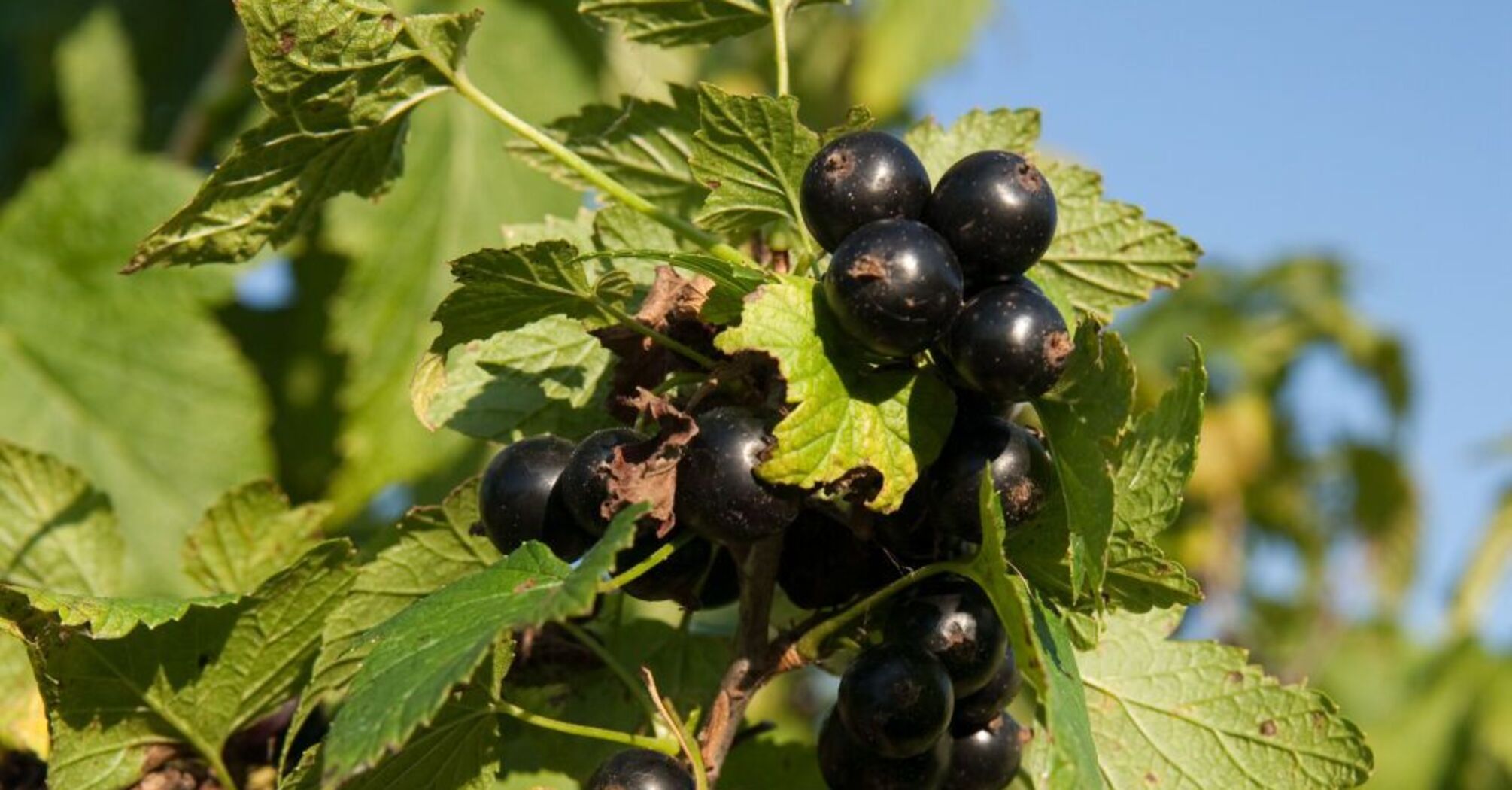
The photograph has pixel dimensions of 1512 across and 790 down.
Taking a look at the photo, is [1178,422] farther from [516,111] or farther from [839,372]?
[516,111]

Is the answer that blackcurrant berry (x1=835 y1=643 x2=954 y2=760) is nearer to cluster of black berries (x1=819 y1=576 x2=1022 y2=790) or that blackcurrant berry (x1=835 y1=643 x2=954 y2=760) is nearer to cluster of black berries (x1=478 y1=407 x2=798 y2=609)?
cluster of black berries (x1=819 y1=576 x2=1022 y2=790)

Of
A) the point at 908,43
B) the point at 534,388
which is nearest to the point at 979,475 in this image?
the point at 534,388

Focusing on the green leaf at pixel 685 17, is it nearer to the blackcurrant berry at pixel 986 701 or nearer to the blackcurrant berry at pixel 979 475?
the blackcurrant berry at pixel 979 475

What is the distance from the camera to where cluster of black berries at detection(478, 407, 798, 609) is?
1102 millimetres

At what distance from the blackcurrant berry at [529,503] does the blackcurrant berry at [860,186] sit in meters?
0.25

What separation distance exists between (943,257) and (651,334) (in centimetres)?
21

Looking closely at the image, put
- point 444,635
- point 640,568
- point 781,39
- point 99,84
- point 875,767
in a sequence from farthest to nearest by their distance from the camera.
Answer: point 99,84 → point 781,39 → point 875,767 → point 640,568 → point 444,635

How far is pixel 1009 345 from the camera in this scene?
111cm

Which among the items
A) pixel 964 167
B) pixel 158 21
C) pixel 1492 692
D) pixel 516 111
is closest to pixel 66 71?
pixel 158 21

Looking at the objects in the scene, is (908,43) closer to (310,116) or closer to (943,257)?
(310,116)

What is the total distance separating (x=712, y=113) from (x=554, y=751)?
22.0 inches

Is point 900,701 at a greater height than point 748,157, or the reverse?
point 748,157

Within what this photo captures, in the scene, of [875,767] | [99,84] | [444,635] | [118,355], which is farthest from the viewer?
[99,84]

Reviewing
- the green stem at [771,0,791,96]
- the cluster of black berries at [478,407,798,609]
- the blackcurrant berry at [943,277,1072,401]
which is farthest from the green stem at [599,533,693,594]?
the green stem at [771,0,791,96]
